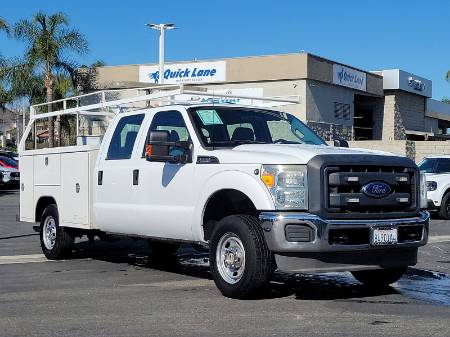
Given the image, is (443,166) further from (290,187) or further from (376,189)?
(290,187)

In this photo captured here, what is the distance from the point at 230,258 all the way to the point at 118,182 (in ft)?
7.79

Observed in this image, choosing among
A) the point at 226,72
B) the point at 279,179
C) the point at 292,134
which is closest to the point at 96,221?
the point at 292,134

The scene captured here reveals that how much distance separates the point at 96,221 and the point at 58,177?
1275 millimetres

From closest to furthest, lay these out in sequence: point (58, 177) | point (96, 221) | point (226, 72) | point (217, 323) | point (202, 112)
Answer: point (217, 323)
point (202, 112)
point (96, 221)
point (58, 177)
point (226, 72)

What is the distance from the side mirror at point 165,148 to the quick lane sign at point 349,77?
103 feet

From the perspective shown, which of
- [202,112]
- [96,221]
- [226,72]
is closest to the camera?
[202,112]

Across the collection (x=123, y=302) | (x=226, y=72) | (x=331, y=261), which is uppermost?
(x=226, y=72)

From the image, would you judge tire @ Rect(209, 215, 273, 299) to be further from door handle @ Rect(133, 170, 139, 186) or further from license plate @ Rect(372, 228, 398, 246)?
door handle @ Rect(133, 170, 139, 186)

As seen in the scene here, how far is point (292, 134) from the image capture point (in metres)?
8.77

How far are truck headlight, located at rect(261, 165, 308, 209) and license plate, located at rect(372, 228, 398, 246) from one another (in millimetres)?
768

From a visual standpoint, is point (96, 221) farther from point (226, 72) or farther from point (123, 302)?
point (226, 72)

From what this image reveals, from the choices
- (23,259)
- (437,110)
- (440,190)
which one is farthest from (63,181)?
(437,110)

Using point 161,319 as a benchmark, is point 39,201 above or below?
above

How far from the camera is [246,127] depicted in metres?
8.52
